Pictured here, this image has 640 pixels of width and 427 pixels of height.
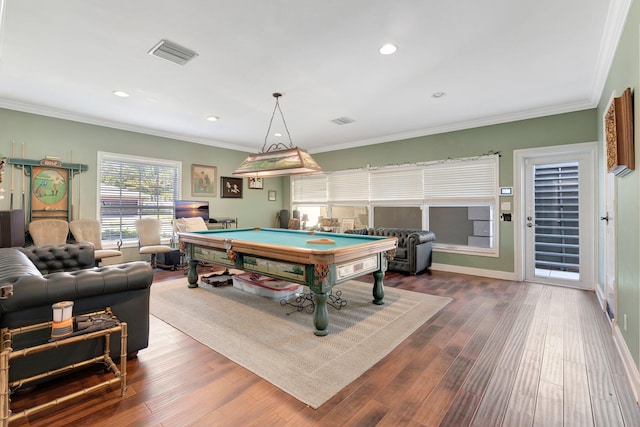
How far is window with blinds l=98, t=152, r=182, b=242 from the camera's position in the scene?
541cm

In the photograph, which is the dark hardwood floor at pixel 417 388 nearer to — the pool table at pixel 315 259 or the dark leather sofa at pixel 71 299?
the dark leather sofa at pixel 71 299

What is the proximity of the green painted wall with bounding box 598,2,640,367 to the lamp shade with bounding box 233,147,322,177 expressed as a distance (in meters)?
2.83

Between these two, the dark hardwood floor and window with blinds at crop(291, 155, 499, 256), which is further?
window with blinds at crop(291, 155, 499, 256)

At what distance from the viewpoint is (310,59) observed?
3100mm

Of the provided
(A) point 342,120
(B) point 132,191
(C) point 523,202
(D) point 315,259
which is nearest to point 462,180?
(C) point 523,202

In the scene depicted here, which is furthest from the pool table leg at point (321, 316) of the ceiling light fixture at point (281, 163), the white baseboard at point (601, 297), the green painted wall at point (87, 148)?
the green painted wall at point (87, 148)

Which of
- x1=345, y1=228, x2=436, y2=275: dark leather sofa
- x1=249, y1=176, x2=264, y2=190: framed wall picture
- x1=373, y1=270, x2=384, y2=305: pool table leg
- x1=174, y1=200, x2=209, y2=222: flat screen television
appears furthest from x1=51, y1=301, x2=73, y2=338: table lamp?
x1=249, y1=176, x2=264, y2=190: framed wall picture

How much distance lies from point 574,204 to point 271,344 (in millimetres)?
4770

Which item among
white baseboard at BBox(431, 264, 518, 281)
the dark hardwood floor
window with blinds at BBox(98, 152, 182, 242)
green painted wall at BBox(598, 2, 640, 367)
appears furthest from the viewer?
window with blinds at BBox(98, 152, 182, 242)

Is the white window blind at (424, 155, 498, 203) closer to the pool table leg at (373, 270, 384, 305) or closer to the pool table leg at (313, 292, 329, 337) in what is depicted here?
the pool table leg at (373, 270, 384, 305)

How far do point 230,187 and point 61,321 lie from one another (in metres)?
5.66

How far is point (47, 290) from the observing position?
73.1 inches

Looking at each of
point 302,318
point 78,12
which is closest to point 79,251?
point 78,12

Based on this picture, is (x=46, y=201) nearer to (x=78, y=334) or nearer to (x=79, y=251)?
(x=79, y=251)
